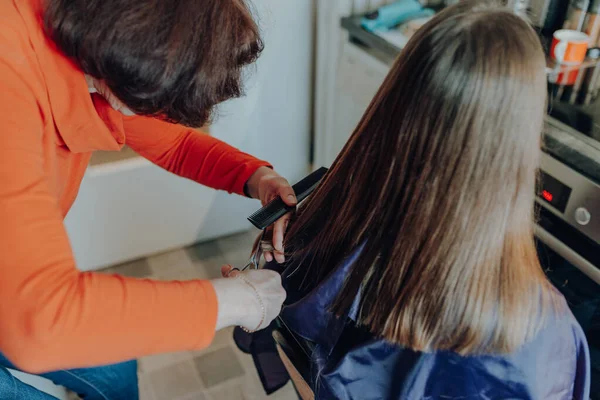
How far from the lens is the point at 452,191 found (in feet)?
2.26

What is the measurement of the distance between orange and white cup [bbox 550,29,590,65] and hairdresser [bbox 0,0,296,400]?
0.84m

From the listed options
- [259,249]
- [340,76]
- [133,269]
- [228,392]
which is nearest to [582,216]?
[259,249]

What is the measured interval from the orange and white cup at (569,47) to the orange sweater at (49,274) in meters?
1.05

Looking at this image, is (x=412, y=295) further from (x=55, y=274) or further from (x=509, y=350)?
(x=55, y=274)

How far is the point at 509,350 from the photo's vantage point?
745mm

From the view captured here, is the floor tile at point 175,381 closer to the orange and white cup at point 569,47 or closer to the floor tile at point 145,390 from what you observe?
the floor tile at point 145,390

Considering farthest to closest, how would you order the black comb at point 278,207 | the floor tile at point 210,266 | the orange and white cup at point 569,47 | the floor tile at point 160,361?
the floor tile at point 210,266 < the floor tile at point 160,361 < the orange and white cup at point 569,47 < the black comb at point 278,207

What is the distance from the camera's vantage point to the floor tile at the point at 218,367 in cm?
172

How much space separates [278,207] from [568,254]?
596 mm

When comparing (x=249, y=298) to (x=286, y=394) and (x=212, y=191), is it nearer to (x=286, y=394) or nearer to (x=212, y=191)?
(x=286, y=394)

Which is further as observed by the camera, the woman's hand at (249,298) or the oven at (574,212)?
the oven at (574,212)

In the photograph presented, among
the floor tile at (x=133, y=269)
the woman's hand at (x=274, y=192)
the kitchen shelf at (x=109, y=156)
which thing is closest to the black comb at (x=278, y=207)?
the woman's hand at (x=274, y=192)

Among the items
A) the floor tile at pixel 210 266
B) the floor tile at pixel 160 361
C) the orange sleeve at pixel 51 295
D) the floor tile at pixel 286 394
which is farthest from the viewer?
the floor tile at pixel 210 266

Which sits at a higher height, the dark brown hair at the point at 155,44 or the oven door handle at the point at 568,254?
the dark brown hair at the point at 155,44
